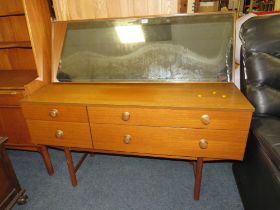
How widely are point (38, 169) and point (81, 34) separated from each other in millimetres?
1117

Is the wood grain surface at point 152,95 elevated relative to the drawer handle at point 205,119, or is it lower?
elevated

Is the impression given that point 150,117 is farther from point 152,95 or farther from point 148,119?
point 152,95

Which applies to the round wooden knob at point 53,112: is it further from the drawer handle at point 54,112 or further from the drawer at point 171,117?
the drawer at point 171,117

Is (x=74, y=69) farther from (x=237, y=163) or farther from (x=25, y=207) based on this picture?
(x=237, y=163)

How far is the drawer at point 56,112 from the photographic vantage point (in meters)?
1.12

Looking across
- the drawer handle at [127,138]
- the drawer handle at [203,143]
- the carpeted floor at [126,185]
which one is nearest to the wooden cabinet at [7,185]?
the carpeted floor at [126,185]

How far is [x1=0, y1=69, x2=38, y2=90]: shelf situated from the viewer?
1419mm

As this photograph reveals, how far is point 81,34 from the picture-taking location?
144 centimetres

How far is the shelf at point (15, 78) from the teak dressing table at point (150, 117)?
26 centimetres

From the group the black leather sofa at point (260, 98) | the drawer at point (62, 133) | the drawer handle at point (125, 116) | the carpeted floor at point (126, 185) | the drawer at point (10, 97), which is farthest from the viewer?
the drawer at point (10, 97)

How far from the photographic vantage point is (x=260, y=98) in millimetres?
1126

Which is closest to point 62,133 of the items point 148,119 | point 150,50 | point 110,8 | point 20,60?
point 148,119

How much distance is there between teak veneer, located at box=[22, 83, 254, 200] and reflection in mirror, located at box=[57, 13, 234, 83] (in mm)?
99

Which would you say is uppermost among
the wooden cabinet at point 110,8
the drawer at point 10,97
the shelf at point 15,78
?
the wooden cabinet at point 110,8
